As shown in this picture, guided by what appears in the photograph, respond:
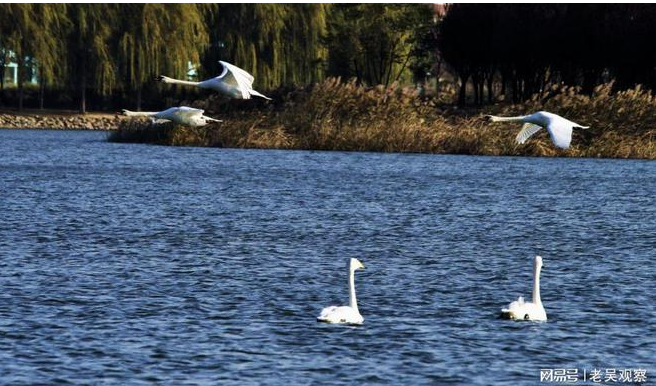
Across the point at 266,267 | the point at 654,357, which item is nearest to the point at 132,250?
the point at 266,267

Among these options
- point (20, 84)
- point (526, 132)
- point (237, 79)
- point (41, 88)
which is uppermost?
point (237, 79)

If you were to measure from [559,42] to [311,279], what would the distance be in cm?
6072

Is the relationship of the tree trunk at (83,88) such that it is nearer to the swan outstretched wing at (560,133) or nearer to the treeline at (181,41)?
the treeline at (181,41)

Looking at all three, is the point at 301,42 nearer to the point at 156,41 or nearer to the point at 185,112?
the point at 156,41

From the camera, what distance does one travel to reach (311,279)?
23.8m

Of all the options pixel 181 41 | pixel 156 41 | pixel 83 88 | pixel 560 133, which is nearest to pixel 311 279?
pixel 560 133

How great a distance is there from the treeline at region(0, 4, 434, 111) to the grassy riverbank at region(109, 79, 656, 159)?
20437mm

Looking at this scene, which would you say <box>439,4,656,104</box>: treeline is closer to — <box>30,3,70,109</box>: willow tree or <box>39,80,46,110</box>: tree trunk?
<box>30,3,70,109</box>: willow tree

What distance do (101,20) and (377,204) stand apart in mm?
54405

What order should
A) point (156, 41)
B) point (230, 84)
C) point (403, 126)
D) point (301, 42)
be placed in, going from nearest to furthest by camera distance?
point (230, 84) → point (403, 126) → point (156, 41) → point (301, 42)

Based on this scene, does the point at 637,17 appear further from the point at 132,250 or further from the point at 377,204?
the point at 132,250

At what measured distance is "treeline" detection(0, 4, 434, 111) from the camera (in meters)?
89.6

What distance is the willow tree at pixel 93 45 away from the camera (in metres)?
89.8

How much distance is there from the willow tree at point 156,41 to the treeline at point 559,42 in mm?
17624
